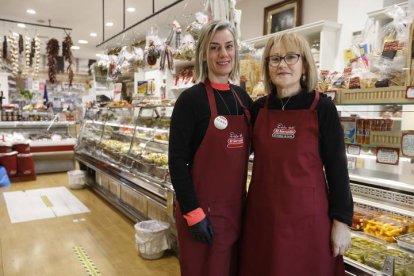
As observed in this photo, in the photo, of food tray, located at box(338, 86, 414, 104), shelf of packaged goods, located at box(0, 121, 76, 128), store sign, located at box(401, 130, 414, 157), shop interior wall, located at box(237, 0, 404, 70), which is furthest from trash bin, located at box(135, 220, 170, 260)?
shelf of packaged goods, located at box(0, 121, 76, 128)

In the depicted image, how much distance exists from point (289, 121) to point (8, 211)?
4.90 m

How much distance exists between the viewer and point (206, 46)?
1.74 metres

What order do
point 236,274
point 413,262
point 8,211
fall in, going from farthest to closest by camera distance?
point 8,211 < point 236,274 < point 413,262

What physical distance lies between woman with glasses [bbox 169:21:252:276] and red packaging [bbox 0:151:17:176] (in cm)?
625

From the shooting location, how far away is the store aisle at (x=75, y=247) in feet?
10.5

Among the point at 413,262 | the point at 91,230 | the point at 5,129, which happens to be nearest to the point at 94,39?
the point at 5,129

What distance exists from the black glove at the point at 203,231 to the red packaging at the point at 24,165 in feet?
21.2

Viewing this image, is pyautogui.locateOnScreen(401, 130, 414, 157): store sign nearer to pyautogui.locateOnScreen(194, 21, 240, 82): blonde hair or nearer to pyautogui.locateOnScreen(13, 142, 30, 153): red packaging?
pyautogui.locateOnScreen(194, 21, 240, 82): blonde hair

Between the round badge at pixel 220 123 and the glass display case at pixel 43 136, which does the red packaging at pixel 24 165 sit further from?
the round badge at pixel 220 123

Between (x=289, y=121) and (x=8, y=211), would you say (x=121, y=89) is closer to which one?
(x=8, y=211)

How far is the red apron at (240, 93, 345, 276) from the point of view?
1494mm

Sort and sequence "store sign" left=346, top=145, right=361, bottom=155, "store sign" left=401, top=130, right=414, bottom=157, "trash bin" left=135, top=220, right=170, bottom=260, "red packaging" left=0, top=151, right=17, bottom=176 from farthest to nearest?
"red packaging" left=0, top=151, right=17, bottom=176, "trash bin" left=135, top=220, right=170, bottom=260, "store sign" left=346, top=145, right=361, bottom=155, "store sign" left=401, top=130, right=414, bottom=157

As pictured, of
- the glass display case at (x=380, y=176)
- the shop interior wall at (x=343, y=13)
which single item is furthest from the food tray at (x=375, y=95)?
the shop interior wall at (x=343, y=13)

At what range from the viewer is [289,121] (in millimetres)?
1546
